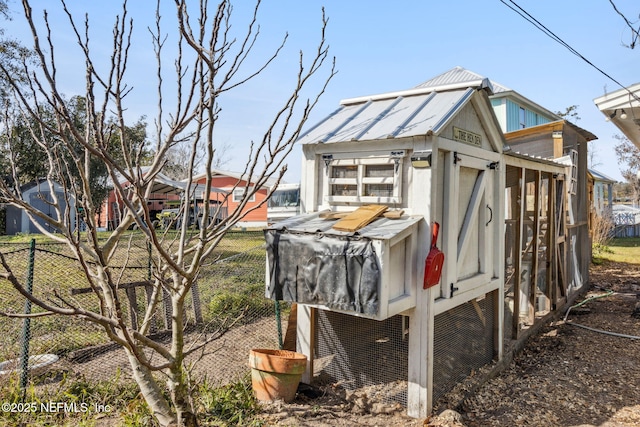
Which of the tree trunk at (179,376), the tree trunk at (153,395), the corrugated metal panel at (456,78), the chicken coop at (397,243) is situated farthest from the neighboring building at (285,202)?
the tree trunk at (179,376)

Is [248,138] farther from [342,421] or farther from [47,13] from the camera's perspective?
[342,421]

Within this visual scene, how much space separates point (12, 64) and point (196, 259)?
14649 millimetres

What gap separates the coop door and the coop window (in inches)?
20.2

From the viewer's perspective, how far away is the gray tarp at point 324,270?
11.3 feet

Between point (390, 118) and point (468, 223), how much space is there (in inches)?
53.0

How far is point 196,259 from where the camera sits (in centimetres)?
272

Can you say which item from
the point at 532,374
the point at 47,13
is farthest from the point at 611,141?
the point at 47,13

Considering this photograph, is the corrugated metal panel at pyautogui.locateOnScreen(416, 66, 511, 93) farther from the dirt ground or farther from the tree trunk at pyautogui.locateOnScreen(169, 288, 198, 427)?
the tree trunk at pyautogui.locateOnScreen(169, 288, 198, 427)

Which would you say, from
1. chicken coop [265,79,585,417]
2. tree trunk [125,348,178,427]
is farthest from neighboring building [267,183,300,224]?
tree trunk [125,348,178,427]

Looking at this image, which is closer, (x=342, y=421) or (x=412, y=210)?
(x=342, y=421)

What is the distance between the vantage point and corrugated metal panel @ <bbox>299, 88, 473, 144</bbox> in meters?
4.06

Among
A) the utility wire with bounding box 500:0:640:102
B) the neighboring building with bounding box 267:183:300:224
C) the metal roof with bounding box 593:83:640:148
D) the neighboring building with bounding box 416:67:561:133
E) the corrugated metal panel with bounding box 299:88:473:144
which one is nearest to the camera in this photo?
the corrugated metal panel with bounding box 299:88:473:144

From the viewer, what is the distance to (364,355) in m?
4.32

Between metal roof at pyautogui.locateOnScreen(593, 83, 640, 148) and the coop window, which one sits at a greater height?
metal roof at pyautogui.locateOnScreen(593, 83, 640, 148)
